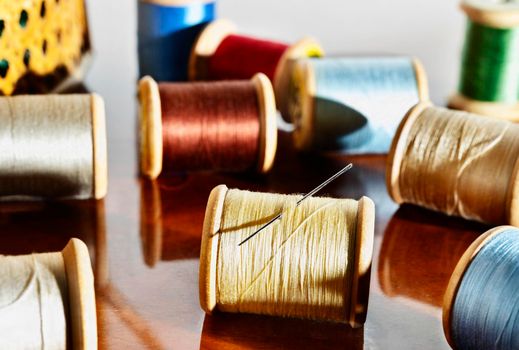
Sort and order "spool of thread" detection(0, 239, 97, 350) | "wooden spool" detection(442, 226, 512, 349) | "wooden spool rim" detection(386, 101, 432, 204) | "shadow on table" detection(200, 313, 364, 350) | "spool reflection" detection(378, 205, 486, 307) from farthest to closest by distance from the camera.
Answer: "wooden spool rim" detection(386, 101, 432, 204) < "spool reflection" detection(378, 205, 486, 307) < "shadow on table" detection(200, 313, 364, 350) < "wooden spool" detection(442, 226, 512, 349) < "spool of thread" detection(0, 239, 97, 350)

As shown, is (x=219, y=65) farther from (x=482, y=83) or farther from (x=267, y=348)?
(x=267, y=348)

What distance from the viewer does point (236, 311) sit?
7.64 feet

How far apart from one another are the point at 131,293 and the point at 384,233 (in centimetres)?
81

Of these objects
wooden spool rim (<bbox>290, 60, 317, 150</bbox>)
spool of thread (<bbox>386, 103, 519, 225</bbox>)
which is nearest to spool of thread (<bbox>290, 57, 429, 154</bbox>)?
wooden spool rim (<bbox>290, 60, 317, 150</bbox>)

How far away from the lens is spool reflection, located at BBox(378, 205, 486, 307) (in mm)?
2531

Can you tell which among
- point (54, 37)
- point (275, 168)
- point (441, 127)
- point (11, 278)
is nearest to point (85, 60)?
point (54, 37)

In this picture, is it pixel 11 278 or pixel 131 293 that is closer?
pixel 11 278

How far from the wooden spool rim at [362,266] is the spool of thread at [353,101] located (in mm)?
880

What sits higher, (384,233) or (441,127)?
(441,127)

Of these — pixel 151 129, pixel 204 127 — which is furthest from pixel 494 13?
pixel 151 129

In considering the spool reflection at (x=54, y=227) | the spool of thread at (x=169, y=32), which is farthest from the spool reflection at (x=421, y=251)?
the spool of thread at (x=169, y=32)

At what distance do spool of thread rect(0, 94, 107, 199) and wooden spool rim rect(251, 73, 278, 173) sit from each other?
52 cm

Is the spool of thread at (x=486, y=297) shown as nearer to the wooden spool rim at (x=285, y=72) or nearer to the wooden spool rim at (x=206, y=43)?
the wooden spool rim at (x=285, y=72)

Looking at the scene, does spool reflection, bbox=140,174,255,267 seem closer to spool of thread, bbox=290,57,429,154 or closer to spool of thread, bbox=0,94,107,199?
spool of thread, bbox=0,94,107,199
